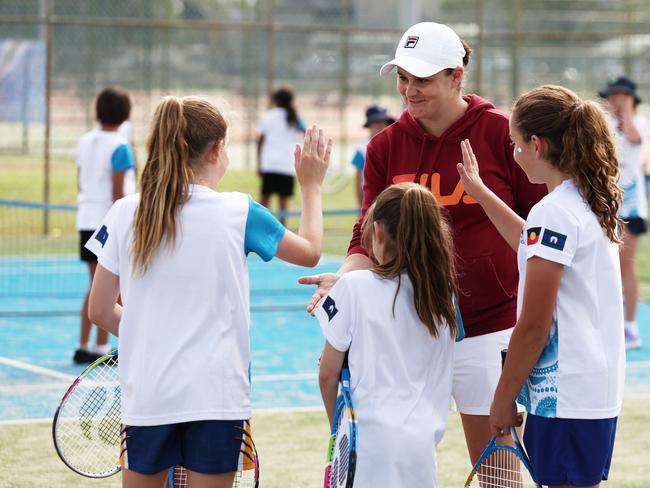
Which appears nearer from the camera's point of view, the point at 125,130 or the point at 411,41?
the point at 411,41

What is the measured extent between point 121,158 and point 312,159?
456cm

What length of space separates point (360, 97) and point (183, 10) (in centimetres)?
627

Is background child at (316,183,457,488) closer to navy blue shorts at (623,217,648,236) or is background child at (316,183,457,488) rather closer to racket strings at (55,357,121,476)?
racket strings at (55,357,121,476)

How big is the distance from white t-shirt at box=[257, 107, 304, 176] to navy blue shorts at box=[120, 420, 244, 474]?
10.8 m

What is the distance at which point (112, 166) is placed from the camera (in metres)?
8.18

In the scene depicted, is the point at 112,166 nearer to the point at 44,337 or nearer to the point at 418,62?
the point at 44,337

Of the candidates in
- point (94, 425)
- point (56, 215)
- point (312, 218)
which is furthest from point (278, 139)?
point (312, 218)

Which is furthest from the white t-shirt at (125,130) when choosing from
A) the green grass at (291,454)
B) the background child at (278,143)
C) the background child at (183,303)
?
the background child at (278,143)

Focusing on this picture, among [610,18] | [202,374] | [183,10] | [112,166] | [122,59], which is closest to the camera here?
[202,374]

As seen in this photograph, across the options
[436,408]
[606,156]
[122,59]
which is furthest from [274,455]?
[122,59]

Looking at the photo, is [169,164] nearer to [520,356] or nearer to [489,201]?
[489,201]

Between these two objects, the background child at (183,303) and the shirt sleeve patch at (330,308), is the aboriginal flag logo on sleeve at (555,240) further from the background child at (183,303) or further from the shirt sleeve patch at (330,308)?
the background child at (183,303)

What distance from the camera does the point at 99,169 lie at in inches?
324

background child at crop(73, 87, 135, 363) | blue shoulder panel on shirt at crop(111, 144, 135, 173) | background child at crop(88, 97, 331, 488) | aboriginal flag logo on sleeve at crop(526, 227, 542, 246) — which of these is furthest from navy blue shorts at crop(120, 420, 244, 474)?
blue shoulder panel on shirt at crop(111, 144, 135, 173)
